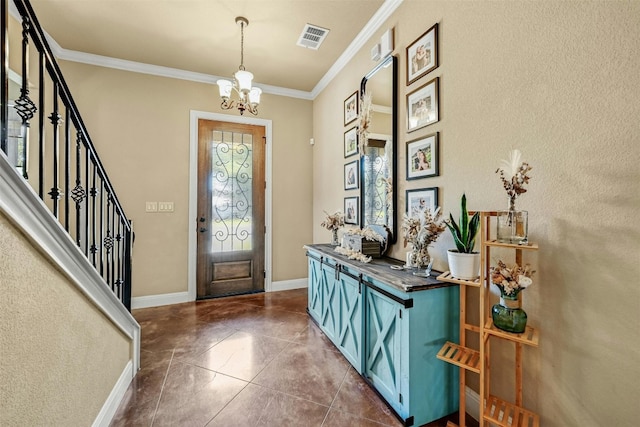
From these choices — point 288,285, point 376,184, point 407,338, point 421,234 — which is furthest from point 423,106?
point 288,285

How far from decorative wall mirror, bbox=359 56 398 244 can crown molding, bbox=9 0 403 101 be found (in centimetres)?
42

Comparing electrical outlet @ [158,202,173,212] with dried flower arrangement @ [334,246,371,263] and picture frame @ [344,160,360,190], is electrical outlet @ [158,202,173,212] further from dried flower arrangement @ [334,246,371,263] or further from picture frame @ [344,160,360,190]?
dried flower arrangement @ [334,246,371,263]

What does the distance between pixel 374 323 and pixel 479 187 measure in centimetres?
109

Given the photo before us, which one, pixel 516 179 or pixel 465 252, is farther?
pixel 465 252

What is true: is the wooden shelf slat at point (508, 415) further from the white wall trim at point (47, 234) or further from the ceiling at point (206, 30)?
the ceiling at point (206, 30)

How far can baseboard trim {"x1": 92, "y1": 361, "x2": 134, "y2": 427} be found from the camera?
152 centimetres

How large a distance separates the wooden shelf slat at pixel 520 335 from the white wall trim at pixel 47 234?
193 cm

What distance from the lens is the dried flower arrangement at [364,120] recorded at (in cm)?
270

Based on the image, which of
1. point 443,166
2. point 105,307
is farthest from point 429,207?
point 105,307

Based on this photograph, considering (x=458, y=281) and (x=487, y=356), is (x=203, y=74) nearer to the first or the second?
(x=458, y=281)

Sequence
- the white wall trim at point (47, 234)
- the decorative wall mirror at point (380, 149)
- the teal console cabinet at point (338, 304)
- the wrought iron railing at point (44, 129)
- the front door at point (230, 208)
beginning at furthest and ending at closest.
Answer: the front door at point (230, 208), the decorative wall mirror at point (380, 149), the teal console cabinet at point (338, 304), the wrought iron railing at point (44, 129), the white wall trim at point (47, 234)

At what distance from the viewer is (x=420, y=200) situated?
2117 millimetres

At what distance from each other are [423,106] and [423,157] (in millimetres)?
375

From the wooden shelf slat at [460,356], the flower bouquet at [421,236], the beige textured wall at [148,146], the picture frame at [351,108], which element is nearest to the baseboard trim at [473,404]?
the wooden shelf slat at [460,356]
